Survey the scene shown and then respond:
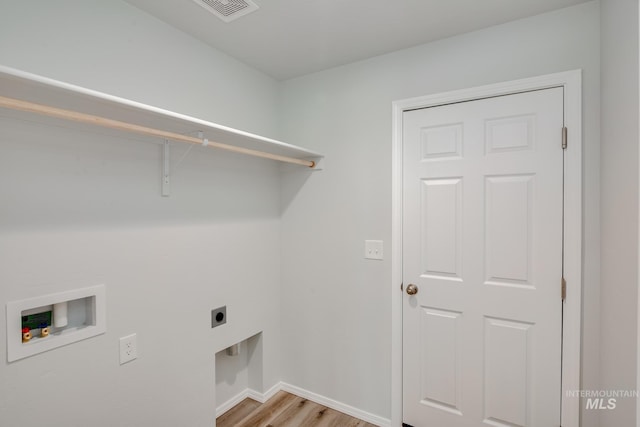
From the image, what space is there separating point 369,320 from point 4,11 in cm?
226

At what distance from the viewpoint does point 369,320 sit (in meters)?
2.12

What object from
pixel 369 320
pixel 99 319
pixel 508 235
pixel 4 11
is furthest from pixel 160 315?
pixel 508 235

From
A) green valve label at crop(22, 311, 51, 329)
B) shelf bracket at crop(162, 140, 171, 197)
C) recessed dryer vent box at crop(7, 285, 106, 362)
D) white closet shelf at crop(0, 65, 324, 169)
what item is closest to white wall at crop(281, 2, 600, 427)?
white closet shelf at crop(0, 65, 324, 169)

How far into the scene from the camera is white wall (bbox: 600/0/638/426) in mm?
1121

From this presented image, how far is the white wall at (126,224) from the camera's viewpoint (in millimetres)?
1240

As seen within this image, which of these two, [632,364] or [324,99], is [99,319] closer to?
[324,99]

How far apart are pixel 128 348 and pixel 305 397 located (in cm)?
135

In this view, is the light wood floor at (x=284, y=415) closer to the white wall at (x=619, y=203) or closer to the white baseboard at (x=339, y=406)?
the white baseboard at (x=339, y=406)

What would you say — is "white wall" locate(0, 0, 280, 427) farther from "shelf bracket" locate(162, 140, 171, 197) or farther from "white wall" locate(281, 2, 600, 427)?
"white wall" locate(281, 2, 600, 427)

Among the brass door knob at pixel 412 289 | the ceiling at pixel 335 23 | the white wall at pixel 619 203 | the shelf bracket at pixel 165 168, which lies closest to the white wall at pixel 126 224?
the shelf bracket at pixel 165 168

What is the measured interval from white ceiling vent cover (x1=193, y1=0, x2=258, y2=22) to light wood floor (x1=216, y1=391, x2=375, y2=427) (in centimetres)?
239

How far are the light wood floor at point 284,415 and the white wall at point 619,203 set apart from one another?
1.41m

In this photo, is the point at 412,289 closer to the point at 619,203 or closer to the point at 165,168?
the point at 619,203

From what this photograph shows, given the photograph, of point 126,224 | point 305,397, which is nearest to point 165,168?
point 126,224
